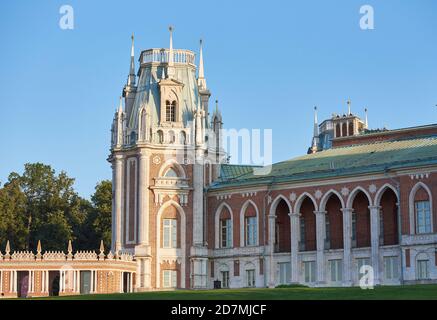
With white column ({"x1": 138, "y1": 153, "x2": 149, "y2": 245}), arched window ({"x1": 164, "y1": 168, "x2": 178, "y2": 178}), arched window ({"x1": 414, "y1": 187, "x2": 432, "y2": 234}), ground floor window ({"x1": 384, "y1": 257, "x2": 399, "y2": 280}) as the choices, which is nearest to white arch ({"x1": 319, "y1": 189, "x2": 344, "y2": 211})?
ground floor window ({"x1": 384, "y1": 257, "x2": 399, "y2": 280})

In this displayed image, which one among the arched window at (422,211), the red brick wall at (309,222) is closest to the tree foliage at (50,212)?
the red brick wall at (309,222)

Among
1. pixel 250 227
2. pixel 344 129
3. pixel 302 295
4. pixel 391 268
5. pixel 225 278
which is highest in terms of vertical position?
pixel 344 129

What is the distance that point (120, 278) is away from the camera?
3164 inches

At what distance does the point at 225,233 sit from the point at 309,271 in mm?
8015

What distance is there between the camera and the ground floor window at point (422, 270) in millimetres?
73812

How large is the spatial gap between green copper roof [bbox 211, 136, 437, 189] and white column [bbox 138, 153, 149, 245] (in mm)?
5569

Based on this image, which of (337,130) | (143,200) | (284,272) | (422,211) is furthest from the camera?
(337,130)

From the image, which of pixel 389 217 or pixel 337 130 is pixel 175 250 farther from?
pixel 337 130

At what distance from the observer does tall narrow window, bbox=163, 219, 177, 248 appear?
276 ft

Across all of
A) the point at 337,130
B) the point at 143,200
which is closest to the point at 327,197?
the point at 143,200

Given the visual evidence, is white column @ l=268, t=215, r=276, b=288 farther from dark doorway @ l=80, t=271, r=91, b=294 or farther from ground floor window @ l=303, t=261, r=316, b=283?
dark doorway @ l=80, t=271, r=91, b=294

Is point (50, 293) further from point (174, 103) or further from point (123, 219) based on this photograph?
point (174, 103)

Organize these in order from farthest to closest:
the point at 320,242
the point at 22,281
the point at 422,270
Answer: the point at 320,242 → the point at 22,281 → the point at 422,270

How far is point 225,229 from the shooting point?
85.3 m
